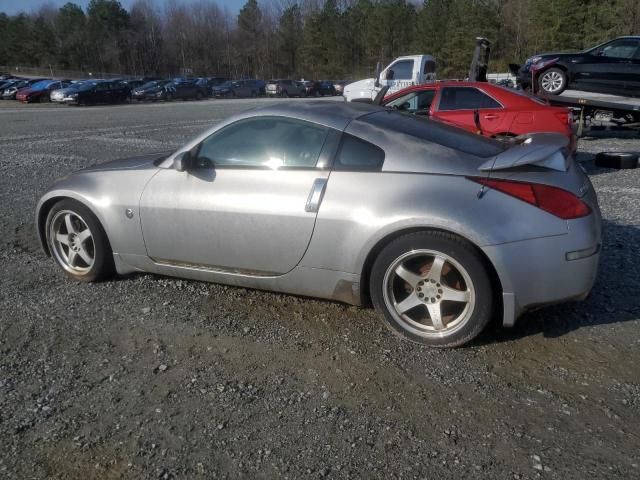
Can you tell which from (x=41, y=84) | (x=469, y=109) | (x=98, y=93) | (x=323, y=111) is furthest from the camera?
(x=41, y=84)

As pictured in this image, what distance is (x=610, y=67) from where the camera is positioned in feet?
42.6

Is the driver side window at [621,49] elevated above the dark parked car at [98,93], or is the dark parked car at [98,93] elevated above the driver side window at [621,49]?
the driver side window at [621,49]

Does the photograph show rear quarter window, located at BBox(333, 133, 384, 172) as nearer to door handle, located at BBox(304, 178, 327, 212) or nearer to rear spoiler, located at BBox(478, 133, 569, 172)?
door handle, located at BBox(304, 178, 327, 212)

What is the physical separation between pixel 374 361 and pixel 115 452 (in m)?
1.43

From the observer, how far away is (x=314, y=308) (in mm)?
3844

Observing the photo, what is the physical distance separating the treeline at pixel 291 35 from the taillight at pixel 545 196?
2005 inches

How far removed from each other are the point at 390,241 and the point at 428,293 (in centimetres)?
38

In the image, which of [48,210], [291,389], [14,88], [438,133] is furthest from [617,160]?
[14,88]

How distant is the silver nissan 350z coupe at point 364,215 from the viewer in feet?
9.89

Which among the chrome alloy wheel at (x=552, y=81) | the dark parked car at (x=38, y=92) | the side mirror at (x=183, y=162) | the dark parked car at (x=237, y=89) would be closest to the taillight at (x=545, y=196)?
the side mirror at (x=183, y=162)

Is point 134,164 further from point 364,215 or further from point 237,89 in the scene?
point 237,89

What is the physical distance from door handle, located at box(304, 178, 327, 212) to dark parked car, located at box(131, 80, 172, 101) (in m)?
38.3

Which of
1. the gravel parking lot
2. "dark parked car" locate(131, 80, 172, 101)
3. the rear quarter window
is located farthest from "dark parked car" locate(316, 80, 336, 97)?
the rear quarter window

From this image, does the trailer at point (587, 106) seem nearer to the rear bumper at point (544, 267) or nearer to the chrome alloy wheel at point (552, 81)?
the chrome alloy wheel at point (552, 81)
